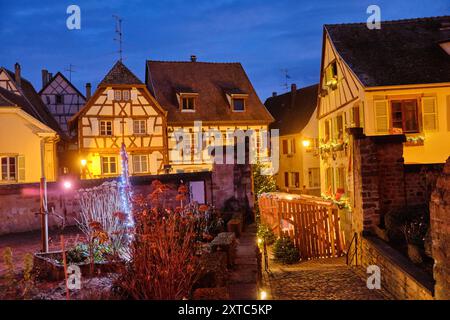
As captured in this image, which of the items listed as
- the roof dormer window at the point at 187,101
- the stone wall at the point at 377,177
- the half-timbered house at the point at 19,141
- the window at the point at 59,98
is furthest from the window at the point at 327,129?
the window at the point at 59,98

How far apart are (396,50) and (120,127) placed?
577 inches

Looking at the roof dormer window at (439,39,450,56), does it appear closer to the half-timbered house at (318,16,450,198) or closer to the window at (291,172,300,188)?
the half-timbered house at (318,16,450,198)

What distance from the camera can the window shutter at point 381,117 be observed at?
54.4ft

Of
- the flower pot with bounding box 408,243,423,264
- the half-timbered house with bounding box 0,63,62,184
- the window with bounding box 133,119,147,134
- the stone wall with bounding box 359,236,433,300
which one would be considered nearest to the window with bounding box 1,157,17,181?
the half-timbered house with bounding box 0,63,62,184

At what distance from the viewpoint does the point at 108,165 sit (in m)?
25.2

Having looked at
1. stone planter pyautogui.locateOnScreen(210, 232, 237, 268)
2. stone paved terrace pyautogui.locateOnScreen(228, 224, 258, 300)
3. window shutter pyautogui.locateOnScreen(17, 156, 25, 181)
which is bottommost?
stone paved terrace pyautogui.locateOnScreen(228, 224, 258, 300)

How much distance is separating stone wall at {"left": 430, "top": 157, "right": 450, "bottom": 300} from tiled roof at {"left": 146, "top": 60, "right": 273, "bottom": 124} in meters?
21.8

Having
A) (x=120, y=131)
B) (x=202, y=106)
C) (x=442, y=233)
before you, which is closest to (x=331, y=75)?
(x=202, y=106)

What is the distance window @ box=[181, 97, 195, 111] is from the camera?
27516mm

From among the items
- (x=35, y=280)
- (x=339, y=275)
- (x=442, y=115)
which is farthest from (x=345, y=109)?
(x=35, y=280)

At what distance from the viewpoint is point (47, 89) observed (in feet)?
99.9

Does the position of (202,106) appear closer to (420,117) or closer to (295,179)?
(295,179)
